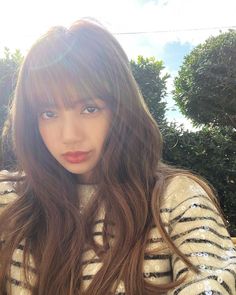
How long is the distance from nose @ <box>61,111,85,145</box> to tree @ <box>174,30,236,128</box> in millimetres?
5669

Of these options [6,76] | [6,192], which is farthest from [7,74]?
[6,192]

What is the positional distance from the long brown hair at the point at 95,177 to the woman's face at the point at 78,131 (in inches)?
1.3

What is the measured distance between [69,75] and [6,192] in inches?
24.9

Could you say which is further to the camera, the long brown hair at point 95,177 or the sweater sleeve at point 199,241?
the long brown hair at point 95,177

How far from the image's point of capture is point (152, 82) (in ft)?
16.0

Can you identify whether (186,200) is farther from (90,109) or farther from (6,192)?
(6,192)

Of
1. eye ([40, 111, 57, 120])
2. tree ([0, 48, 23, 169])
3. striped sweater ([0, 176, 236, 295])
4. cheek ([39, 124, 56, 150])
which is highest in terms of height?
tree ([0, 48, 23, 169])

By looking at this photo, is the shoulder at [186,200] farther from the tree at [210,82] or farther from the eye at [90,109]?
the tree at [210,82]

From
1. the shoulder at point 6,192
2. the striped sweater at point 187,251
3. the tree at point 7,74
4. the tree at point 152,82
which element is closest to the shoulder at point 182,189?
the striped sweater at point 187,251

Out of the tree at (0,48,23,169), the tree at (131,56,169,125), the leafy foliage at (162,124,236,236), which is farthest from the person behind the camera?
the tree at (131,56,169,125)

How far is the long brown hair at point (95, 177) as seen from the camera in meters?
1.52

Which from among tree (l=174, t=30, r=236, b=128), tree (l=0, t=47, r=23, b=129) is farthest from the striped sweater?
tree (l=174, t=30, r=236, b=128)

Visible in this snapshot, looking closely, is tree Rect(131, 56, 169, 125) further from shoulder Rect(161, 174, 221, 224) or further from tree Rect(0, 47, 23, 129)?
shoulder Rect(161, 174, 221, 224)

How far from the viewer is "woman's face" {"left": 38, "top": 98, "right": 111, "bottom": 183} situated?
1589mm
